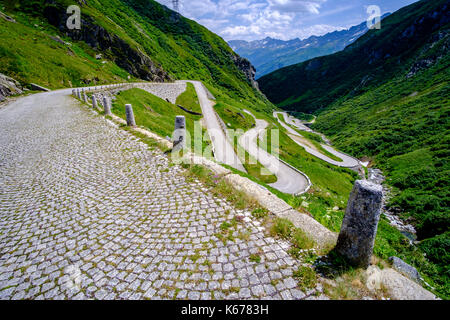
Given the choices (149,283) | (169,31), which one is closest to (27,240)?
(149,283)

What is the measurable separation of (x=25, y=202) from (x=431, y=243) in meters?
32.6

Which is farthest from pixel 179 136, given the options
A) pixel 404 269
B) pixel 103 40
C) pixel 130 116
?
pixel 103 40

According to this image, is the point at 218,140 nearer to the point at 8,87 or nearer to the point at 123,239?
the point at 8,87

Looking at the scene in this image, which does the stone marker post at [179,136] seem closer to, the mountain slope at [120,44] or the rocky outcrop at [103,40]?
the mountain slope at [120,44]

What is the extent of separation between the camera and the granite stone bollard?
426 centimetres

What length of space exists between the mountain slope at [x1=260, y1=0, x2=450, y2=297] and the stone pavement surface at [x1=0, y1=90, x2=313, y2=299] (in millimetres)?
12879

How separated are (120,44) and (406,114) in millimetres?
102539

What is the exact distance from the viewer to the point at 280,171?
35125mm

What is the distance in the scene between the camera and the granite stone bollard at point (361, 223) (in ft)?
14.0

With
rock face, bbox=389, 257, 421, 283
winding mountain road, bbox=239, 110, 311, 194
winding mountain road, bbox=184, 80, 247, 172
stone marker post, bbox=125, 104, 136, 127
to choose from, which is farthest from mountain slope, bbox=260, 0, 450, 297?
winding mountain road, bbox=184, 80, 247, 172

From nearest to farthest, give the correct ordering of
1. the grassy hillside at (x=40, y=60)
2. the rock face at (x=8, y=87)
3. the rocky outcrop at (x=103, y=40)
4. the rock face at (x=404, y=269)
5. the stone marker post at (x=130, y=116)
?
the rock face at (x=404, y=269)
the stone marker post at (x=130, y=116)
the rock face at (x=8, y=87)
the grassy hillside at (x=40, y=60)
the rocky outcrop at (x=103, y=40)

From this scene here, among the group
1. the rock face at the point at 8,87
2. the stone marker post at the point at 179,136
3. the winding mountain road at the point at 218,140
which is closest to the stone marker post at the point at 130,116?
the stone marker post at the point at 179,136

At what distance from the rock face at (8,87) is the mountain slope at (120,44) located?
195 cm
